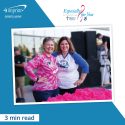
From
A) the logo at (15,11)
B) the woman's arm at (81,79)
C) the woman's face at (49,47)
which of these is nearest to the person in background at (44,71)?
the woman's face at (49,47)

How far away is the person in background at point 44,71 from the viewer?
8.82 ft

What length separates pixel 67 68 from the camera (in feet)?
8.82

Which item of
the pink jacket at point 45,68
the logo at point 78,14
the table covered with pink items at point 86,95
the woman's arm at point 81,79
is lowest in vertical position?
the table covered with pink items at point 86,95

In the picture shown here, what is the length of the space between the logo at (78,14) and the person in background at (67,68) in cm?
21

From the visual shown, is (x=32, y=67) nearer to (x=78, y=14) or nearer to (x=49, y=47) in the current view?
(x=49, y=47)

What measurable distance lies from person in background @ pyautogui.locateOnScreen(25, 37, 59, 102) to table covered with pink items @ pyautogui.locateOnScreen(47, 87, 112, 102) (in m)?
0.07

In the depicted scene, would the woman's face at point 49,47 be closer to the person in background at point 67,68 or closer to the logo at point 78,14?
the person in background at point 67,68

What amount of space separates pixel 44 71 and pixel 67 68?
7.0 inches

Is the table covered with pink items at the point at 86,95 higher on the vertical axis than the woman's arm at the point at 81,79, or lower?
lower

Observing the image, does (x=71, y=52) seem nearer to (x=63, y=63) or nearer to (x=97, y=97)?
(x=63, y=63)

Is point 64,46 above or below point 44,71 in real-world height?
above

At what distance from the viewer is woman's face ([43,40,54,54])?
267cm

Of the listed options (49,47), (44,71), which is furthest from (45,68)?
(49,47)

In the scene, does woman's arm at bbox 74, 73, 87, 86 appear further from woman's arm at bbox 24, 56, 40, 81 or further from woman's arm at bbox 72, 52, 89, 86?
woman's arm at bbox 24, 56, 40, 81
